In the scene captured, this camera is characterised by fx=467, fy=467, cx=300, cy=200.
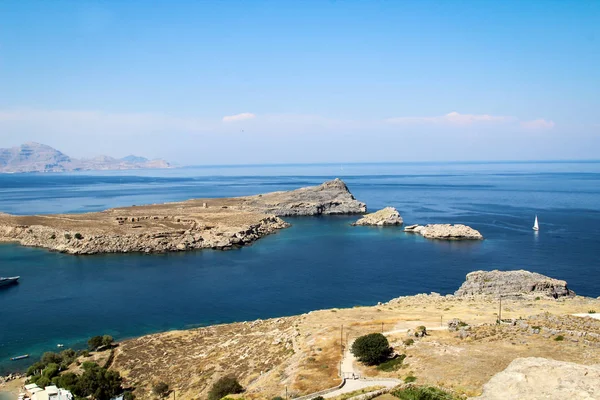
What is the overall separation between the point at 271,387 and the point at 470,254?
208ft

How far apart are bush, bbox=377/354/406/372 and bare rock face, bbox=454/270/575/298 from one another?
29.3 meters

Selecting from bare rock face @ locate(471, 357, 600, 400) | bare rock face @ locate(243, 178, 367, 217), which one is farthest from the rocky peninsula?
bare rock face @ locate(471, 357, 600, 400)

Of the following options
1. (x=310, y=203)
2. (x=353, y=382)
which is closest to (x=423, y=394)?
(x=353, y=382)

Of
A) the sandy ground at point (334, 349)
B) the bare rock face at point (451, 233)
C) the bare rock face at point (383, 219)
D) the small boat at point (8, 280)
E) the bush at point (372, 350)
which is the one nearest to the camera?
the sandy ground at point (334, 349)

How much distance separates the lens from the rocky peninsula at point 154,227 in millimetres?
91750

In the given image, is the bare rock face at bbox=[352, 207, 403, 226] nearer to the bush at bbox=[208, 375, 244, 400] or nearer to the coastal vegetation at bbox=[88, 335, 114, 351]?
the coastal vegetation at bbox=[88, 335, 114, 351]

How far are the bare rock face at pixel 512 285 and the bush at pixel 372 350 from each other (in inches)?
1186

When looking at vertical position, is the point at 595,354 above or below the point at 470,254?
above

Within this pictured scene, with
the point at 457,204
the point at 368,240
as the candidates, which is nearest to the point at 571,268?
the point at 368,240

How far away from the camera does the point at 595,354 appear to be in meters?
28.5

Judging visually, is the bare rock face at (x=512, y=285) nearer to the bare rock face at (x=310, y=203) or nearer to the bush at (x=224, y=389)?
the bush at (x=224, y=389)

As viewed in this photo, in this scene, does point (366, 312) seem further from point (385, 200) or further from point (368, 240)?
point (385, 200)

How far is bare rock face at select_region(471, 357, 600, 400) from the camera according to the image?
1806 centimetres

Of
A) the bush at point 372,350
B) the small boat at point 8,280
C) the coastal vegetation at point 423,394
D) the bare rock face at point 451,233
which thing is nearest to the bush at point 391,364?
the bush at point 372,350
